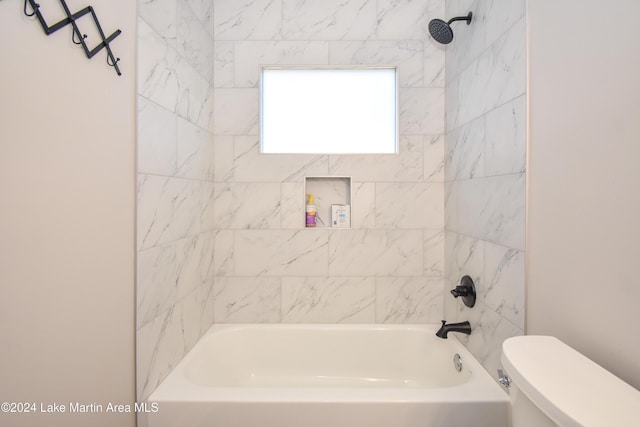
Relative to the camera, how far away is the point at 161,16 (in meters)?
1.19

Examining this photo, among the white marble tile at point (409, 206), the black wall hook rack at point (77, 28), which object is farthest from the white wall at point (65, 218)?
the white marble tile at point (409, 206)

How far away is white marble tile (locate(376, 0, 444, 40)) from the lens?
69.3 inches

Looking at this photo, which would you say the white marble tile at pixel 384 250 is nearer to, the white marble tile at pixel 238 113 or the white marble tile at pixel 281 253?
the white marble tile at pixel 281 253

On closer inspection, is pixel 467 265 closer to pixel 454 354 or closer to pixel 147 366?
pixel 454 354

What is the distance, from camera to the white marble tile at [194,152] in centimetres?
135

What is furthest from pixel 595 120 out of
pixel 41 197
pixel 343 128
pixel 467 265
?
pixel 41 197

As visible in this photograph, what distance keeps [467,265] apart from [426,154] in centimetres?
→ 73

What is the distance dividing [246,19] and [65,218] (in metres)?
1.64

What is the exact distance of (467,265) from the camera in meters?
1.47

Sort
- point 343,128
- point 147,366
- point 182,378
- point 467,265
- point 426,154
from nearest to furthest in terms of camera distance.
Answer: point 147,366 < point 182,378 < point 467,265 < point 426,154 < point 343,128

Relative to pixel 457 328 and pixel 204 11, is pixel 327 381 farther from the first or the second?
pixel 204 11

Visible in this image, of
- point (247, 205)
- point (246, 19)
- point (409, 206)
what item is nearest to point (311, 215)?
point (247, 205)

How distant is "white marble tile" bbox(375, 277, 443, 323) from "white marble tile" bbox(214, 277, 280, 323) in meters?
0.68

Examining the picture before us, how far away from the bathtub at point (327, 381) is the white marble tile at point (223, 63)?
5.17 feet
